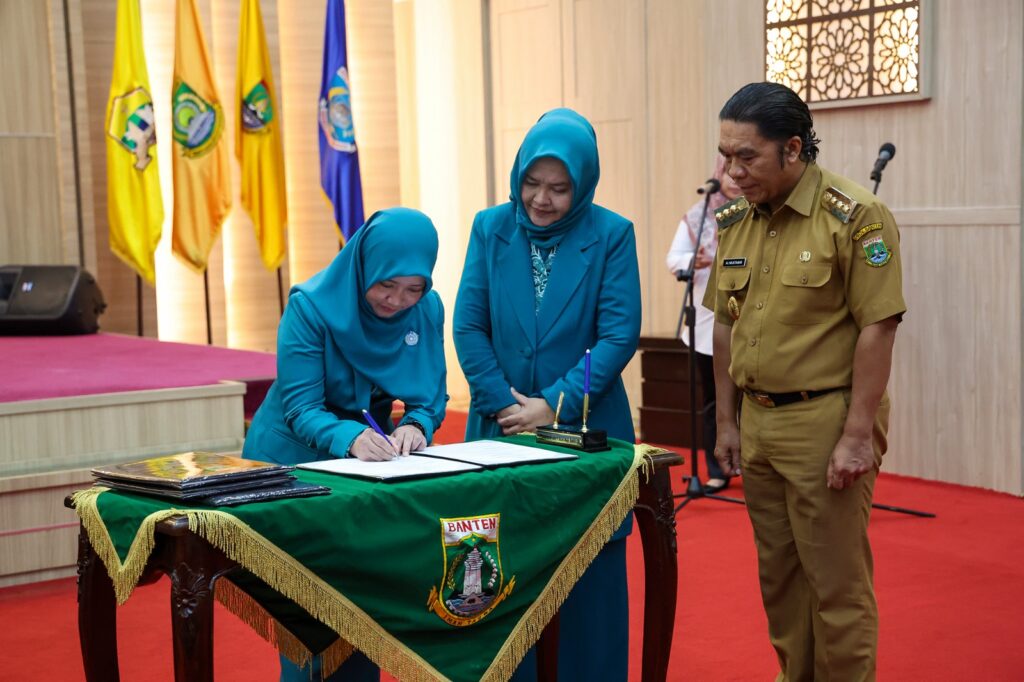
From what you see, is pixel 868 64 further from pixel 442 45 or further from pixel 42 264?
pixel 42 264

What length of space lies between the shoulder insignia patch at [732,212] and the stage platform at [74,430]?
2.31 meters

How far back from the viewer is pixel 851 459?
237cm

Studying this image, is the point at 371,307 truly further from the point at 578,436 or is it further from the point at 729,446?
the point at 729,446

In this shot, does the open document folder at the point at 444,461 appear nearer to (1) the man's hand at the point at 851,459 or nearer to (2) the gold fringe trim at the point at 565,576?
(2) the gold fringe trim at the point at 565,576

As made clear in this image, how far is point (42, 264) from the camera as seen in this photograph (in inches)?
256

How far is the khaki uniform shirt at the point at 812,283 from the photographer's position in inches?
91.6

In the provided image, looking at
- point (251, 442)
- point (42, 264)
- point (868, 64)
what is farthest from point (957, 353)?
point (42, 264)

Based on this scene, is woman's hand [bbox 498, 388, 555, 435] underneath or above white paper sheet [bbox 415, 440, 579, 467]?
above

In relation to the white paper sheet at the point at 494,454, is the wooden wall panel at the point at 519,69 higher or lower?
higher

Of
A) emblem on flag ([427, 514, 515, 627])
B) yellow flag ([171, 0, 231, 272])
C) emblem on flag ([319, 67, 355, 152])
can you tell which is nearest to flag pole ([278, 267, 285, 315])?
yellow flag ([171, 0, 231, 272])

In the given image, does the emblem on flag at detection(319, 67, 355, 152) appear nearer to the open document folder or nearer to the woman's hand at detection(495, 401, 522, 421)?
the woman's hand at detection(495, 401, 522, 421)

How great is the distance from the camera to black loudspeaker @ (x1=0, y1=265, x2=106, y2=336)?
5.98m

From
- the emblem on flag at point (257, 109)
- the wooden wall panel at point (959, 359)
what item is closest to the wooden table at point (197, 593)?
the wooden wall panel at point (959, 359)

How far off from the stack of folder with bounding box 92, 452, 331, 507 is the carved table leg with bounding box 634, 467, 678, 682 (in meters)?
0.73
